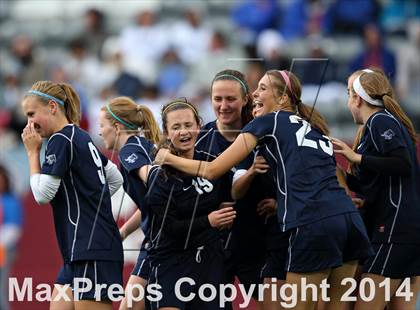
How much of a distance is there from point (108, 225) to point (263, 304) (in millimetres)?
1430

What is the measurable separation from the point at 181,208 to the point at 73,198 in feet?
2.49

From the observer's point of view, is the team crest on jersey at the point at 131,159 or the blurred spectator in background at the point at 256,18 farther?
the blurred spectator in background at the point at 256,18

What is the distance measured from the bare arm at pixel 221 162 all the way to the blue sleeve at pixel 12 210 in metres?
6.35

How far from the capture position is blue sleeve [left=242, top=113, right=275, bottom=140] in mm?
7391

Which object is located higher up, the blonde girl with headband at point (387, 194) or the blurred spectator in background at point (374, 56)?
the blurred spectator in background at point (374, 56)

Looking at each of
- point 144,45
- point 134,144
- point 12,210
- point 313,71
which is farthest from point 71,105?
point 144,45

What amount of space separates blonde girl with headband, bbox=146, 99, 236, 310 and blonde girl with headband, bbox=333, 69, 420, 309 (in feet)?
3.74

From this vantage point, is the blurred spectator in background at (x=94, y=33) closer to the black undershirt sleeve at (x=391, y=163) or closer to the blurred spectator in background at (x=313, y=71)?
the blurred spectator in background at (x=313, y=71)

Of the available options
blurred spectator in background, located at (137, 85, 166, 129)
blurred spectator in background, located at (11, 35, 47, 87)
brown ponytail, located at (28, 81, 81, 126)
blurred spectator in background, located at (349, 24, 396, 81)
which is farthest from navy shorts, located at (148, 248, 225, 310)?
blurred spectator in background, located at (11, 35, 47, 87)

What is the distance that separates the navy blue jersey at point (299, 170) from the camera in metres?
7.32

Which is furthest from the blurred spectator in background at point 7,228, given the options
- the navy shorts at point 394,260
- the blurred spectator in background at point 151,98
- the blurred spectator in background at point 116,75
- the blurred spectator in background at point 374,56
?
the navy shorts at point 394,260

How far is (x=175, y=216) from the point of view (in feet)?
25.0

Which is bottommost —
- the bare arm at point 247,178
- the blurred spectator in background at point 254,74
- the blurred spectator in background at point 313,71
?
the bare arm at point 247,178

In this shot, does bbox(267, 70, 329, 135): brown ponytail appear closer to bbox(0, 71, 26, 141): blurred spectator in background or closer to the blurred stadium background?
the blurred stadium background
